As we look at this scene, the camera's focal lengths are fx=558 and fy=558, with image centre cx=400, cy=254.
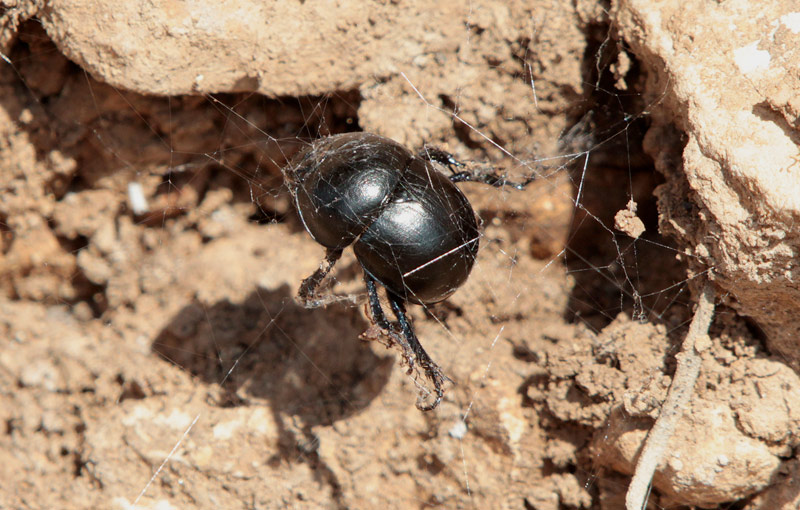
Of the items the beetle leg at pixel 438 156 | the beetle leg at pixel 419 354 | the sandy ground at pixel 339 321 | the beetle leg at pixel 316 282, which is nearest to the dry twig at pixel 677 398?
the sandy ground at pixel 339 321

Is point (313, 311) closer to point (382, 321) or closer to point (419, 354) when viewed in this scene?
point (382, 321)

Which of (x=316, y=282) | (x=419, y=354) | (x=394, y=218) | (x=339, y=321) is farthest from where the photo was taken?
(x=339, y=321)

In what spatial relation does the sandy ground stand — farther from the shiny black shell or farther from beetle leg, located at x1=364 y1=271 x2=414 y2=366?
the shiny black shell

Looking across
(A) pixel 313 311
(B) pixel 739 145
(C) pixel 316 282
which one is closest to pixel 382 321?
(C) pixel 316 282

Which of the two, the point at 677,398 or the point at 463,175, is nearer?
the point at 677,398

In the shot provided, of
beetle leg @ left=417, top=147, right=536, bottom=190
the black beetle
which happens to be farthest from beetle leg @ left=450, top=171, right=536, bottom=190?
the black beetle

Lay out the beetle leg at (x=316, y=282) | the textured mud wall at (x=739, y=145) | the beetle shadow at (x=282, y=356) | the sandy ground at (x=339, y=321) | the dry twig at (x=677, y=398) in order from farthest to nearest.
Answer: the beetle shadow at (x=282, y=356) < the beetle leg at (x=316, y=282) < the sandy ground at (x=339, y=321) < the dry twig at (x=677, y=398) < the textured mud wall at (x=739, y=145)

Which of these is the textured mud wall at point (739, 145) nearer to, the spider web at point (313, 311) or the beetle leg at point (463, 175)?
the spider web at point (313, 311)
